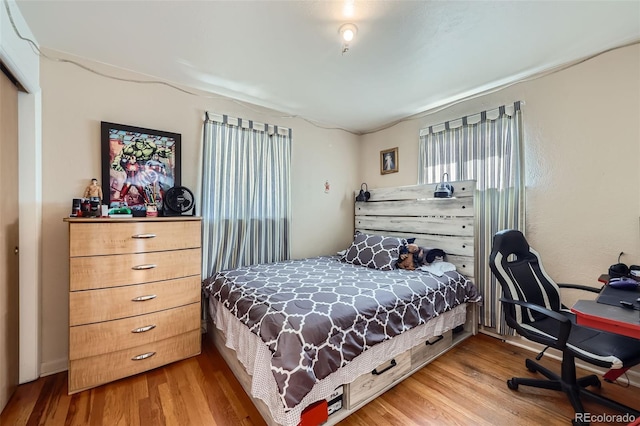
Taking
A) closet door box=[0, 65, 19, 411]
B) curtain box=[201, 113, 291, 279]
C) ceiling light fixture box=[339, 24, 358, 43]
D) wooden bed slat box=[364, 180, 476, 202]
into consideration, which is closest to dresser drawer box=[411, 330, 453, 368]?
wooden bed slat box=[364, 180, 476, 202]

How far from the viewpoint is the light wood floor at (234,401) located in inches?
60.6

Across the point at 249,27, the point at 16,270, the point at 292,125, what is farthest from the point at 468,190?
the point at 16,270

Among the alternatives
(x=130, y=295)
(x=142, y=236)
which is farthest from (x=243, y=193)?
(x=130, y=295)

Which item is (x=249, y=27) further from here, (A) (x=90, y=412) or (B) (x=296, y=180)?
(A) (x=90, y=412)

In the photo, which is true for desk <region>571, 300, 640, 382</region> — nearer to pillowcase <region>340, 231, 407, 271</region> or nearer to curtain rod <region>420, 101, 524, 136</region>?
pillowcase <region>340, 231, 407, 271</region>

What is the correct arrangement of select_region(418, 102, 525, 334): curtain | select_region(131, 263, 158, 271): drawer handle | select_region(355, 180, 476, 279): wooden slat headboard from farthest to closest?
select_region(355, 180, 476, 279): wooden slat headboard < select_region(418, 102, 525, 334): curtain < select_region(131, 263, 158, 271): drawer handle

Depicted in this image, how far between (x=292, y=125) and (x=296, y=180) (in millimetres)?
665

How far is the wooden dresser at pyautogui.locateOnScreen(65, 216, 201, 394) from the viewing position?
5.68ft

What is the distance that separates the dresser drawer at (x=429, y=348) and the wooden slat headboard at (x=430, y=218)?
64 cm

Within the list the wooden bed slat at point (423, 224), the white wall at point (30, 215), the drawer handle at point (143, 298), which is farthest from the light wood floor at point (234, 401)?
the wooden bed slat at point (423, 224)

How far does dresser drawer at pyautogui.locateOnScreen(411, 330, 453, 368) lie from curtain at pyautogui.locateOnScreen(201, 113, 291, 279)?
65.1 inches

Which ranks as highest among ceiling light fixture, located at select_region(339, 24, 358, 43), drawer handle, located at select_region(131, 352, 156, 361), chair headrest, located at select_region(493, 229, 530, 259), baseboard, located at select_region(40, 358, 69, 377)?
ceiling light fixture, located at select_region(339, 24, 358, 43)

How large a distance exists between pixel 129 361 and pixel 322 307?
1.50 m

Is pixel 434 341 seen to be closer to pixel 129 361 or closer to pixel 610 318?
pixel 610 318
